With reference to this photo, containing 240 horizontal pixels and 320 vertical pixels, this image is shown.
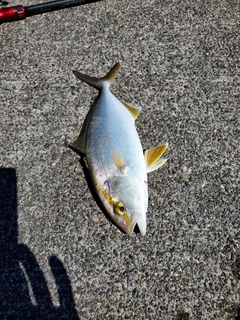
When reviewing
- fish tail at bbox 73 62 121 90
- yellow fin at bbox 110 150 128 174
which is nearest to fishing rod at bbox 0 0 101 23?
fish tail at bbox 73 62 121 90

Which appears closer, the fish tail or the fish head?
the fish head

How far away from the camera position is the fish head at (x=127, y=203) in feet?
7.56

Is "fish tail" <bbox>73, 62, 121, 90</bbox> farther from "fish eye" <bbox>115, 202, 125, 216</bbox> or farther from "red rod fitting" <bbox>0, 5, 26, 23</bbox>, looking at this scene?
"fish eye" <bbox>115, 202, 125, 216</bbox>

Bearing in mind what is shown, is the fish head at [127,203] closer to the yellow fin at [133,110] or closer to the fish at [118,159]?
the fish at [118,159]

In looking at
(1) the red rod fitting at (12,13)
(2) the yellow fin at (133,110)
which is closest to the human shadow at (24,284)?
(2) the yellow fin at (133,110)

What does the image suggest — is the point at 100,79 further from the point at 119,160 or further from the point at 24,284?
the point at 24,284

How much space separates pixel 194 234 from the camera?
2.49 metres

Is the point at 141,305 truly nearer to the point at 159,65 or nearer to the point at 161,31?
the point at 159,65

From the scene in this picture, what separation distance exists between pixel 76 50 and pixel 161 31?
2.80 feet

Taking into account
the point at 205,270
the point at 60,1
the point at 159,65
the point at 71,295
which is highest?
the point at 60,1

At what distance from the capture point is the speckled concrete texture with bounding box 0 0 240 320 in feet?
7.72

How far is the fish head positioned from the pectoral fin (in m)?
0.26

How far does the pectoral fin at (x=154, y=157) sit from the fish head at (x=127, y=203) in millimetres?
263

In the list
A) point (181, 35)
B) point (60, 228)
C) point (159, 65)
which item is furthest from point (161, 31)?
point (60, 228)
